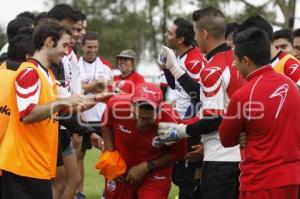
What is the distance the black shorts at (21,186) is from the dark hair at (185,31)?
3072 millimetres

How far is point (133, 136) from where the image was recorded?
23.5ft

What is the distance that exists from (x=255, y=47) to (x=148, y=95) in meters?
1.54

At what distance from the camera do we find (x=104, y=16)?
58375mm

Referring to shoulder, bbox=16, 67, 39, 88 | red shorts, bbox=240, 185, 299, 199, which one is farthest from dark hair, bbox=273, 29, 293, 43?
shoulder, bbox=16, 67, 39, 88

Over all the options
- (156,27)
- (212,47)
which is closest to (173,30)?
(212,47)

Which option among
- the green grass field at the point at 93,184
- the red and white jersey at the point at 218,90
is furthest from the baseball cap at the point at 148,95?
the green grass field at the point at 93,184

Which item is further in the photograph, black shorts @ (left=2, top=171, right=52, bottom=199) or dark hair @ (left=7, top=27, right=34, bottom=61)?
dark hair @ (left=7, top=27, right=34, bottom=61)

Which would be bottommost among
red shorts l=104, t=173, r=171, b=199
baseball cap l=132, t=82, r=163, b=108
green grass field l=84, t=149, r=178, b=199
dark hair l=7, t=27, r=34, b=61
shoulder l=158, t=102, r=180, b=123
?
green grass field l=84, t=149, r=178, b=199

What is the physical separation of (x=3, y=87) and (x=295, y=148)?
2.68m

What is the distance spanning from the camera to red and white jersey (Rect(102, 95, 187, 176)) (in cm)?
710

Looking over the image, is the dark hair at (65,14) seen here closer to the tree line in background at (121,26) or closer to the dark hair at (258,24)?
the dark hair at (258,24)

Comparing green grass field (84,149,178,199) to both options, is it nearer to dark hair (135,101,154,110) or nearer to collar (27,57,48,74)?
dark hair (135,101,154,110)

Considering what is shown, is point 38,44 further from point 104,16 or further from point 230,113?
point 104,16

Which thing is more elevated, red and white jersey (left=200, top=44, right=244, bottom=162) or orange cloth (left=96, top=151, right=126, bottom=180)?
red and white jersey (left=200, top=44, right=244, bottom=162)
